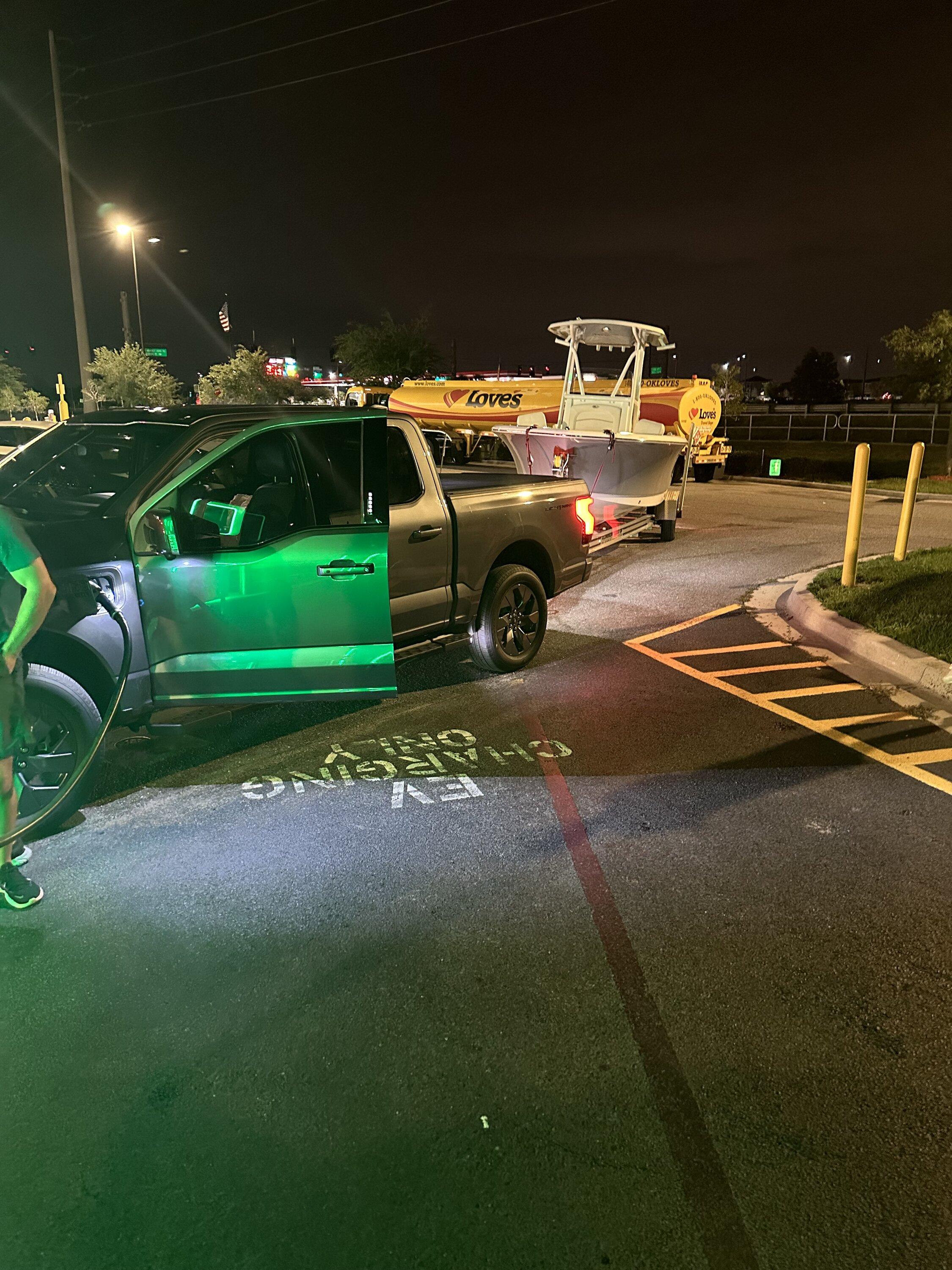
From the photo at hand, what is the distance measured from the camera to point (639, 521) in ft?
39.7

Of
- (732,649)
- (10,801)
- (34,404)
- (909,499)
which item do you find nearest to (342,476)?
(10,801)

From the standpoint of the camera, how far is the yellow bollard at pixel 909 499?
1016cm

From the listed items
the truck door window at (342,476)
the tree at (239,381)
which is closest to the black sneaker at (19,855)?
the truck door window at (342,476)

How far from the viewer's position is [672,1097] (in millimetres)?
2641

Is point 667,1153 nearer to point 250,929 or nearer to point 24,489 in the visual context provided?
point 250,929

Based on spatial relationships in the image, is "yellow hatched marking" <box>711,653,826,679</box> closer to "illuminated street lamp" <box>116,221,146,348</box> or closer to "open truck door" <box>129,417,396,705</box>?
"open truck door" <box>129,417,396,705</box>

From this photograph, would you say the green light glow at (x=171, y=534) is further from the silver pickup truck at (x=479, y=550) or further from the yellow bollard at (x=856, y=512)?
the yellow bollard at (x=856, y=512)

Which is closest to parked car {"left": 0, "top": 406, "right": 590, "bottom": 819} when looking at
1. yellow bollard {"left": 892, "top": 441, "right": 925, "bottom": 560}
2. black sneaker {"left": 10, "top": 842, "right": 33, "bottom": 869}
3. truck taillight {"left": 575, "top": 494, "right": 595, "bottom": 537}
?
black sneaker {"left": 10, "top": 842, "right": 33, "bottom": 869}

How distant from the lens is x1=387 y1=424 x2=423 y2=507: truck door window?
230 inches

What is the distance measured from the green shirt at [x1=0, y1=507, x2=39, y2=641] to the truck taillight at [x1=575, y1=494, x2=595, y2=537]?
481 centimetres

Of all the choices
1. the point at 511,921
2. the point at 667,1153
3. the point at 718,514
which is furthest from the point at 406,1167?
the point at 718,514

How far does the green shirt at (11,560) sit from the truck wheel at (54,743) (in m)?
0.57

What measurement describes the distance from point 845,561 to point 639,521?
11.3ft

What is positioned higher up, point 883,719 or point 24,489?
point 24,489
